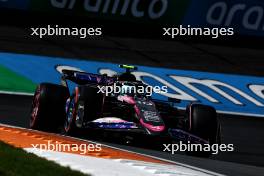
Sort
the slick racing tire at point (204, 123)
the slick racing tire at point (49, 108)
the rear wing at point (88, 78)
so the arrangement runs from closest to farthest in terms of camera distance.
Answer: the slick racing tire at point (204, 123) < the slick racing tire at point (49, 108) < the rear wing at point (88, 78)

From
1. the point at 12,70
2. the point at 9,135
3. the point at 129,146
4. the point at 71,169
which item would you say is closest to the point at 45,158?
the point at 71,169

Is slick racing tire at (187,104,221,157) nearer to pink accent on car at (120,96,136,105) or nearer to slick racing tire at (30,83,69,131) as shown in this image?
pink accent on car at (120,96,136,105)

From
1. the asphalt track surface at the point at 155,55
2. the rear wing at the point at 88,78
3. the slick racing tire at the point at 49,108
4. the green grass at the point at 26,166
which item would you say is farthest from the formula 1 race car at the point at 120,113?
the green grass at the point at 26,166

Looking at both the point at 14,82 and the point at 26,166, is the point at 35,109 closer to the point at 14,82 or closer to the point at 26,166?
the point at 14,82

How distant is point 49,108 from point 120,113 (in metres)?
1.14

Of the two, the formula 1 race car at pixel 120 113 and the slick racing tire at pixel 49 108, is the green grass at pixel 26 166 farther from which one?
the slick racing tire at pixel 49 108

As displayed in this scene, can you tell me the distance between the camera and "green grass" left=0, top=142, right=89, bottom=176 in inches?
376

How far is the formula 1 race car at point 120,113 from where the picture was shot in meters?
14.9

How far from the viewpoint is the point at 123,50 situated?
24641mm

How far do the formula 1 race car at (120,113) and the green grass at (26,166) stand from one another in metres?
4.20

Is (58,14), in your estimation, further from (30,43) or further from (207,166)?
(207,166)

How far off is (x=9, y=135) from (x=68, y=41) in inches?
470

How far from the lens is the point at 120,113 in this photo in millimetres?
15578

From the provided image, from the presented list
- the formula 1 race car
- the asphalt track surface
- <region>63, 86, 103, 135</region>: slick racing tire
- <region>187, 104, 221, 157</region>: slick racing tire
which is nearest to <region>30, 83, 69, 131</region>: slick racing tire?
the formula 1 race car
